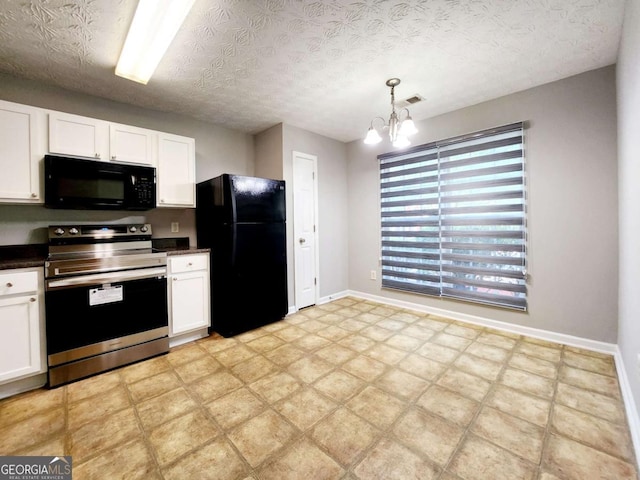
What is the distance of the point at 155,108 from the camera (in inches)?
114

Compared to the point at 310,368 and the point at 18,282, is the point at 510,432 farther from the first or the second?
the point at 18,282

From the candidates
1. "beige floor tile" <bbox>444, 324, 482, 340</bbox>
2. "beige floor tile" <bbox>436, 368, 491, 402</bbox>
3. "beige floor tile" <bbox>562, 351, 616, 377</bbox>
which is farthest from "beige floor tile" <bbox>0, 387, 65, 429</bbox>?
"beige floor tile" <bbox>562, 351, 616, 377</bbox>

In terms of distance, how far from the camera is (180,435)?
1471 mm

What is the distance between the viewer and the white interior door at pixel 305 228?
11.6ft

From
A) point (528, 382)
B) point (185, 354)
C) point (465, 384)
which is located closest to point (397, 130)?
point (465, 384)

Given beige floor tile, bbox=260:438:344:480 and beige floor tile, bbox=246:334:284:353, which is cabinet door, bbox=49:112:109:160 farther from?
beige floor tile, bbox=260:438:344:480

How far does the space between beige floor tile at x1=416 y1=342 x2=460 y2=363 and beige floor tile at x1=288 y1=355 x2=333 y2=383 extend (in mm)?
869

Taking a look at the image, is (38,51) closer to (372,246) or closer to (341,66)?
(341,66)

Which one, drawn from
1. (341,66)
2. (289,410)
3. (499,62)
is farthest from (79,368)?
(499,62)

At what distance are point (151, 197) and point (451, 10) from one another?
110 inches

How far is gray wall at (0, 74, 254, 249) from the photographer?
88.1 inches

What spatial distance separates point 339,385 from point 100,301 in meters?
1.97

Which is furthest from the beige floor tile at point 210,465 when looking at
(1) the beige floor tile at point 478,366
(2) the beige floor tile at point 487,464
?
(1) the beige floor tile at point 478,366

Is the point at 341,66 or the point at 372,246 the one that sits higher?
the point at 341,66
